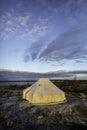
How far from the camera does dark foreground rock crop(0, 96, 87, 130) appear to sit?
1311cm

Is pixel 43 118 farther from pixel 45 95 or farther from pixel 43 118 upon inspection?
pixel 45 95

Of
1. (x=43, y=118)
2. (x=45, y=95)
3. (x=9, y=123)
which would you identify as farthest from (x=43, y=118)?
(x=45, y=95)

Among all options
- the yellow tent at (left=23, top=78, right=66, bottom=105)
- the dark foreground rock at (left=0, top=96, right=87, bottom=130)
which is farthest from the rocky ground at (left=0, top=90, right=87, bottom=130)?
the yellow tent at (left=23, top=78, right=66, bottom=105)

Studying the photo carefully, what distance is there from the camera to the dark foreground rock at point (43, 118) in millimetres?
13109

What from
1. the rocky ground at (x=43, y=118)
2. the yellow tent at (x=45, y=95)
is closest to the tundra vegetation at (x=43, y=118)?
the rocky ground at (x=43, y=118)

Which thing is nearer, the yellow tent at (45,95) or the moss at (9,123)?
the moss at (9,123)

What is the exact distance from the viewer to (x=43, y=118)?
14.9 m

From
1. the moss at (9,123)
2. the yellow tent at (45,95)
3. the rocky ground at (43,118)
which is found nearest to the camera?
the rocky ground at (43,118)

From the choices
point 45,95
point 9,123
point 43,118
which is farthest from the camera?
point 45,95

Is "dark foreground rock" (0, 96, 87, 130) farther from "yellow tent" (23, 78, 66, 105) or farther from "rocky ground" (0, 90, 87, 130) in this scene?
"yellow tent" (23, 78, 66, 105)

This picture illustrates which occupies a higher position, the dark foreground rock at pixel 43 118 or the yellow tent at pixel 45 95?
the yellow tent at pixel 45 95

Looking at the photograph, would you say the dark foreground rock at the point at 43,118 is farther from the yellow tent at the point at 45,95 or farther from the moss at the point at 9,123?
the yellow tent at the point at 45,95

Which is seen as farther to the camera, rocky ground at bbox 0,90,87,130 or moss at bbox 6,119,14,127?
moss at bbox 6,119,14,127

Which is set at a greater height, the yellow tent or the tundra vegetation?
the yellow tent
